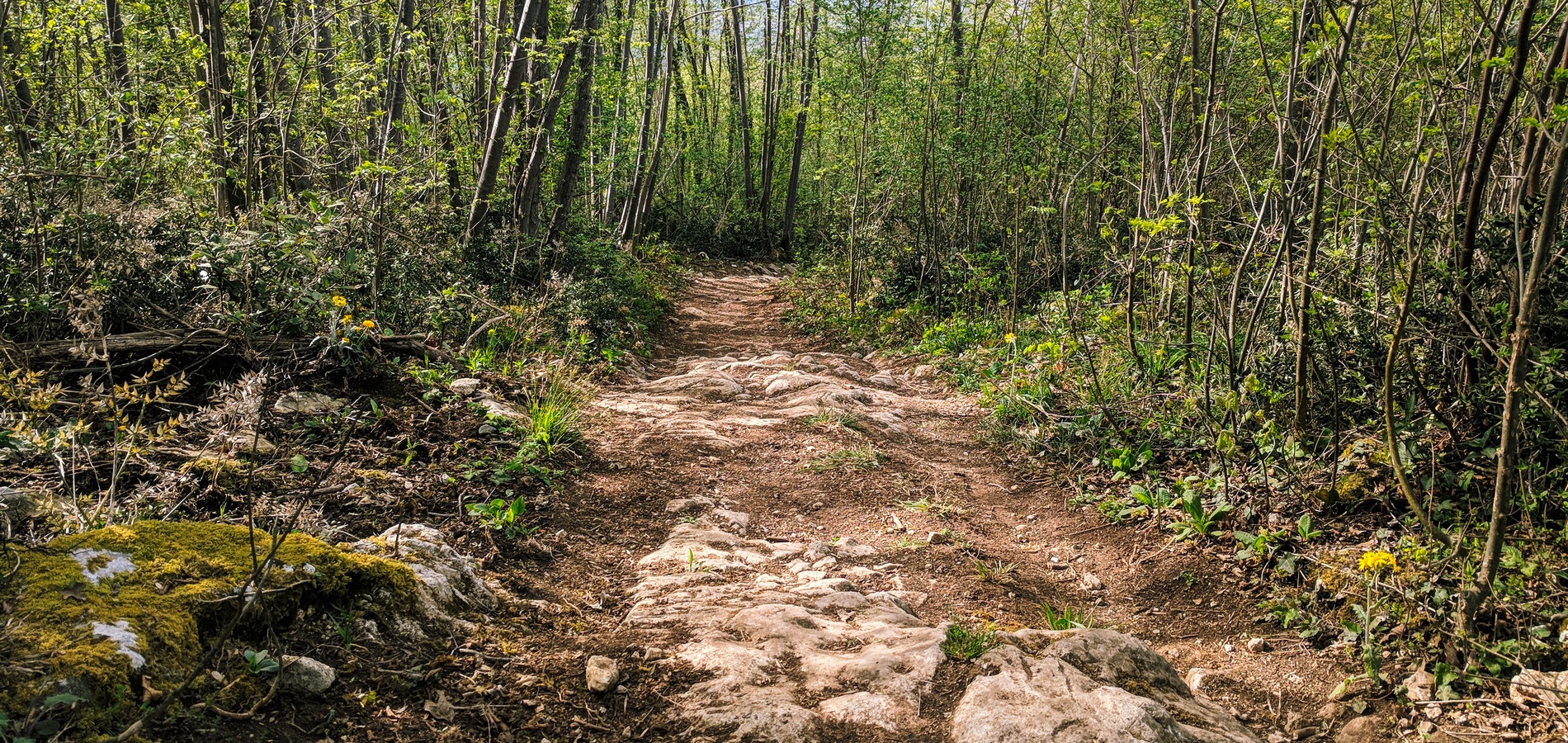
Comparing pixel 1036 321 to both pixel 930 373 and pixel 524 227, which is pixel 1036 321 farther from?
pixel 524 227

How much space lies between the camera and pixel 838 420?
6.70 m

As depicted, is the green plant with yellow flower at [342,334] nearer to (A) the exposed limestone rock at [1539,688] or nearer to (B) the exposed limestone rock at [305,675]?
(B) the exposed limestone rock at [305,675]

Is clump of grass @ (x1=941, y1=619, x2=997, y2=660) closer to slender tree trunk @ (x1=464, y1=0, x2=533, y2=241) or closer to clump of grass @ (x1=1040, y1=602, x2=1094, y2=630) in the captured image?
clump of grass @ (x1=1040, y1=602, x2=1094, y2=630)

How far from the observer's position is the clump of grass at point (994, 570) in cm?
415

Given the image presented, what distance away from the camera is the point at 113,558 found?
2.24 m

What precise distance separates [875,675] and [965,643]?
1.13 ft

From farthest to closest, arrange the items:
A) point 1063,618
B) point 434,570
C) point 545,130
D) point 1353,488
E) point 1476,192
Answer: point 545,130, point 1353,488, point 1063,618, point 1476,192, point 434,570

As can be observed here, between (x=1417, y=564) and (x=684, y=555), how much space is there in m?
3.24

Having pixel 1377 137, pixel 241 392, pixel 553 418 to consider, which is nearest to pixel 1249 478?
pixel 1377 137

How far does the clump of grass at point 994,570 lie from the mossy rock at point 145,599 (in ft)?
8.88

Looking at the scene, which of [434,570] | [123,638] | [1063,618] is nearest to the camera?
[123,638]

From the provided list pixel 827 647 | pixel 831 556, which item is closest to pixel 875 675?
pixel 827 647

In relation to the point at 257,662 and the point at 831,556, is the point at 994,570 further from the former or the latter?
the point at 257,662

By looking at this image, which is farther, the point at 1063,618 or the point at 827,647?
the point at 1063,618
